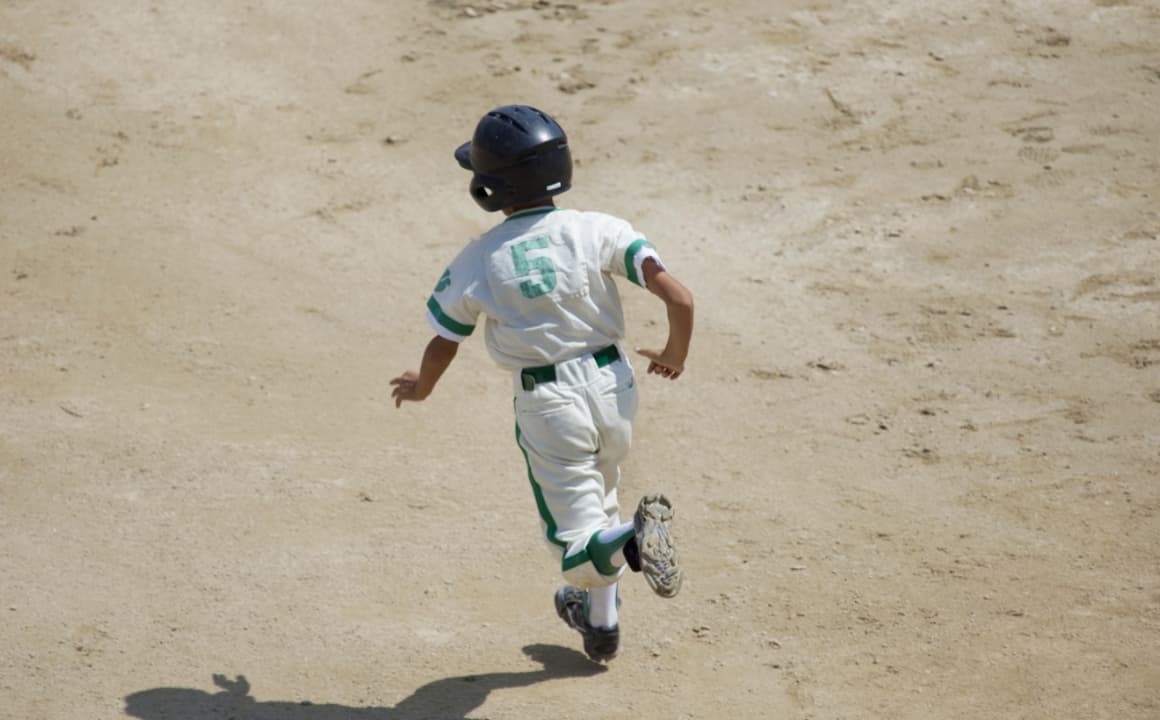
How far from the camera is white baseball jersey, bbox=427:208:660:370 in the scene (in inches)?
165

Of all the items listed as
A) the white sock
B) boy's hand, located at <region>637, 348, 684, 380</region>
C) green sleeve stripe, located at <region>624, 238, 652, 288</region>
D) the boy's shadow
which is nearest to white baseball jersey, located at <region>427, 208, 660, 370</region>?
green sleeve stripe, located at <region>624, 238, 652, 288</region>

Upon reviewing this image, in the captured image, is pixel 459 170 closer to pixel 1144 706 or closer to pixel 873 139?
pixel 873 139

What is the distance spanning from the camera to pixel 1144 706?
14.3ft

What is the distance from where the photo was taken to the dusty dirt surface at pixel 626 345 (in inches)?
188

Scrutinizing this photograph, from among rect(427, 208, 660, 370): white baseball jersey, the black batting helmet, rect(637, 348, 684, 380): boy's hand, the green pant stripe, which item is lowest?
the green pant stripe

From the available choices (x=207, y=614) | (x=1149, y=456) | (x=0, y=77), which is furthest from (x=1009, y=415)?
(x=0, y=77)

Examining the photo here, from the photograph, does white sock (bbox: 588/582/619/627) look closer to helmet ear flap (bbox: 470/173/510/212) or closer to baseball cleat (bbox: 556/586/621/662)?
baseball cleat (bbox: 556/586/621/662)

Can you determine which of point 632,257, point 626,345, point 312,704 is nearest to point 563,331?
point 632,257

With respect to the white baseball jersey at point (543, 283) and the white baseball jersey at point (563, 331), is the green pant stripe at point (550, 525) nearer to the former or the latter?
the white baseball jersey at point (563, 331)

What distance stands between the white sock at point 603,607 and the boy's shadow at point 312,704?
22cm

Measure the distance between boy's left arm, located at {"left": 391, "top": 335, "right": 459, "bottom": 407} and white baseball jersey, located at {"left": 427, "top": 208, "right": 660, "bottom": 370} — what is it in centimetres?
4

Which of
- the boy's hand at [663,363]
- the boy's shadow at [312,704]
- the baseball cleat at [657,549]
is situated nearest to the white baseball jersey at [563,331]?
the boy's hand at [663,363]

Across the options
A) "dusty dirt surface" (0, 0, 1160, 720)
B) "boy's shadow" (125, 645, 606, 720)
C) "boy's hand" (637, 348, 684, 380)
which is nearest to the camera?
"boy's hand" (637, 348, 684, 380)

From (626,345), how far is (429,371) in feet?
9.64
